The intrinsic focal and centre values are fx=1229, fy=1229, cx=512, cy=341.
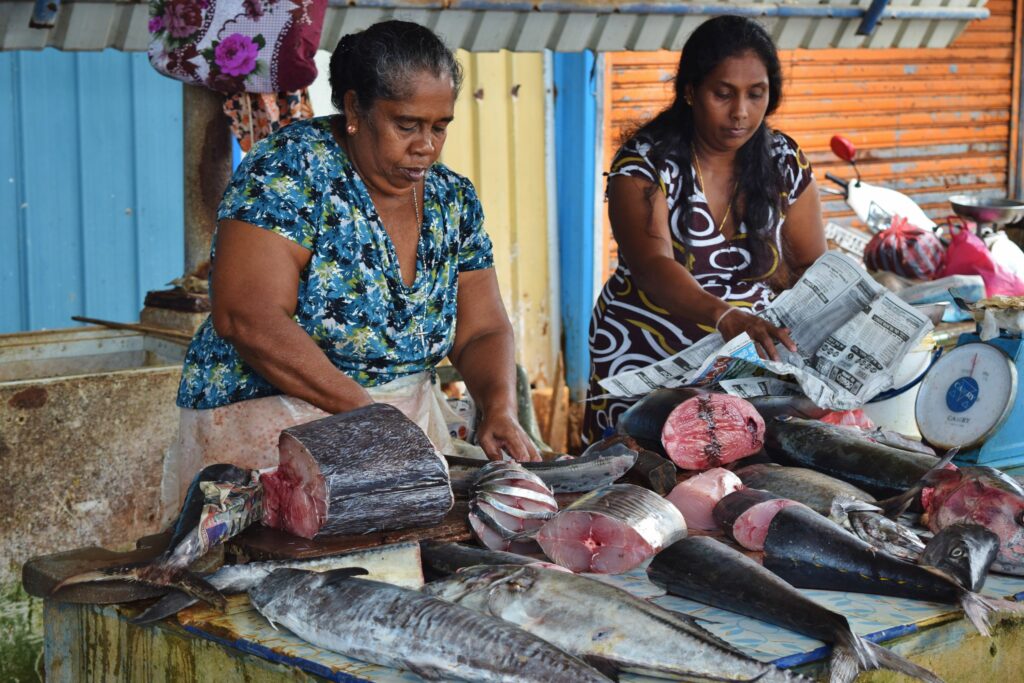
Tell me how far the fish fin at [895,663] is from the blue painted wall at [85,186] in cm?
529

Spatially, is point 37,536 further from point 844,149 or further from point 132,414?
point 844,149

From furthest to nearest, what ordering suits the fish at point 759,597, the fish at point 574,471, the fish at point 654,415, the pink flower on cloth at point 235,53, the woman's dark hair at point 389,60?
the pink flower on cloth at point 235,53 < the fish at point 654,415 < the woman's dark hair at point 389,60 < the fish at point 574,471 < the fish at point 759,597

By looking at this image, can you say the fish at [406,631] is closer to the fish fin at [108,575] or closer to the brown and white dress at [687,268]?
the fish fin at [108,575]

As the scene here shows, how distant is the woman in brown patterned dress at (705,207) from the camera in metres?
4.22

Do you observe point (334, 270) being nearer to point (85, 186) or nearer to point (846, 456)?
point (846, 456)

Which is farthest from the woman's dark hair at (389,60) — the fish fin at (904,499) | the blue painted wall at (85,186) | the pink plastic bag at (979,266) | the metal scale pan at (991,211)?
the metal scale pan at (991,211)

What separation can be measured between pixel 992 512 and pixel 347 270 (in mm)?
1718

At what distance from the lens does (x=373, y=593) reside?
218 cm

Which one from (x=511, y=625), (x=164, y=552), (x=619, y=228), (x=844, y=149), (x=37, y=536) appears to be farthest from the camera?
(x=844, y=149)

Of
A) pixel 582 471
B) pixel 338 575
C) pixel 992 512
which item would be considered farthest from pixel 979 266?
pixel 338 575

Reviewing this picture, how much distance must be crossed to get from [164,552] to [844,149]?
6.12m

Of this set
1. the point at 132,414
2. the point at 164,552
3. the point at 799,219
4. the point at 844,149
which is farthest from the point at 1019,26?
the point at 164,552

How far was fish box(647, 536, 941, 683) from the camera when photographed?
209 centimetres

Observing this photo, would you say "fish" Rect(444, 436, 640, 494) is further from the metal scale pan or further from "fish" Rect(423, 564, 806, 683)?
the metal scale pan
